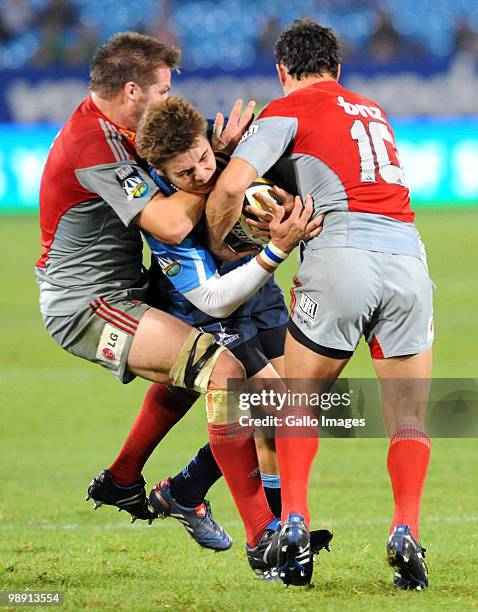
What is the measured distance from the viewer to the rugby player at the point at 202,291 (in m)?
4.90

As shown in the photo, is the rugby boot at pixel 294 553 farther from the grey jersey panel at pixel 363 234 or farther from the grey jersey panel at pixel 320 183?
the grey jersey panel at pixel 320 183

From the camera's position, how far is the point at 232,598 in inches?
188

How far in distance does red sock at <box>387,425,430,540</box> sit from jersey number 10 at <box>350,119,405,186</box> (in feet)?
3.61

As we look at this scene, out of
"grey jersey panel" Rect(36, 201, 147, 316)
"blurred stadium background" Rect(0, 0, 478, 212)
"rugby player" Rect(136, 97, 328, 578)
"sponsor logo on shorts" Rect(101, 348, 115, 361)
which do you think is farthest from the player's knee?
"blurred stadium background" Rect(0, 0, 478, 212)

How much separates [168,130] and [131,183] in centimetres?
38

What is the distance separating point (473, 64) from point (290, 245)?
19.7m

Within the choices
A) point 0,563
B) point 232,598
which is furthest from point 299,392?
point 0,563

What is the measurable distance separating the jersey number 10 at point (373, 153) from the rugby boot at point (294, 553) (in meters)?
1.50

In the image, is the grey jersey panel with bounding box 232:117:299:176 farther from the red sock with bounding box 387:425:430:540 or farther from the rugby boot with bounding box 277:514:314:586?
the rugby boot with bounding box 277:514:314:586

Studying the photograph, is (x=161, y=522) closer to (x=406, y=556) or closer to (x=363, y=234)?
(x=406, y=556)

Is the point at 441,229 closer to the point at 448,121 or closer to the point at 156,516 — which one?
the point at 448,121

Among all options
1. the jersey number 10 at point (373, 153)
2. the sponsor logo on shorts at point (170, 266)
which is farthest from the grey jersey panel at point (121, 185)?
the jersey number 10 at point (373, 153)

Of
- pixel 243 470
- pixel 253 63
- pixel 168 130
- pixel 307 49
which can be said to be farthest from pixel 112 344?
pixel 253 63

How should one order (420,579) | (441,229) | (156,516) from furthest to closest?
(441,229)
(156,516)
(420,579)
